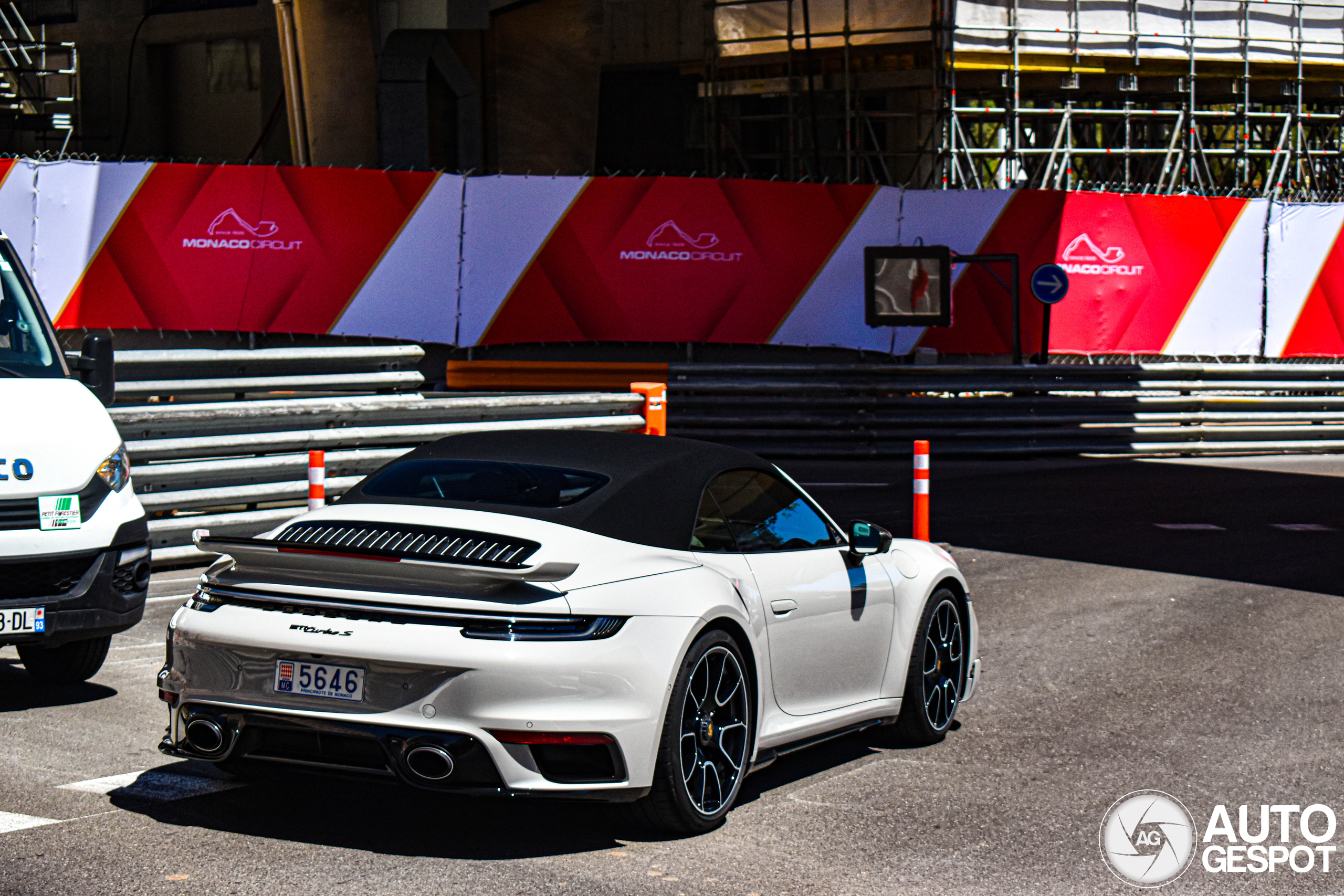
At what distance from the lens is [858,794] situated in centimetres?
648

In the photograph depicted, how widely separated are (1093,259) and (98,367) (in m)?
17.6

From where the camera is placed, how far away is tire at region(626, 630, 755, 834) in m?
5.59

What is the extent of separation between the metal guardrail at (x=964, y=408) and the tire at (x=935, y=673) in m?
11.7

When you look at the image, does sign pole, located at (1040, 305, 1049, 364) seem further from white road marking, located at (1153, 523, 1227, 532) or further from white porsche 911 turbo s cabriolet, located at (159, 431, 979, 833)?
white porsche 911 turbo s cabriolet, located at (159, 431, 979, 833)

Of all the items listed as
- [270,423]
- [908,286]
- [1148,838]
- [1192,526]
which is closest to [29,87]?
[908,286]

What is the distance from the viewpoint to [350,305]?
23984mm

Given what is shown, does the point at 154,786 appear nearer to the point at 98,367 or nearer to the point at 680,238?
the point at 98,367

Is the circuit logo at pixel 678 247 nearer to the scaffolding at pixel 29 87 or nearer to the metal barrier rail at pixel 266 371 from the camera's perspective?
the metal barrier rail at pixel 266 371

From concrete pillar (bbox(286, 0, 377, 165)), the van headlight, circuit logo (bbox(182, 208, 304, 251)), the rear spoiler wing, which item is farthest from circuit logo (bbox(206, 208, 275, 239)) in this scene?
the rear spoiler wing

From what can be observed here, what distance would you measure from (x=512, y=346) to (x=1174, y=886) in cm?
1871

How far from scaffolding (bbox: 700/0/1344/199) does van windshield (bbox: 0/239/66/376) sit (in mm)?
23247

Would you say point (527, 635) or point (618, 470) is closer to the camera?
point (527, 635)

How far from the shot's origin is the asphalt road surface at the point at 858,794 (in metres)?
5.30

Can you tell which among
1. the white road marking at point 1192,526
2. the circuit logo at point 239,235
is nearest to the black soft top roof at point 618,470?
the white road marking at point 1192,526
